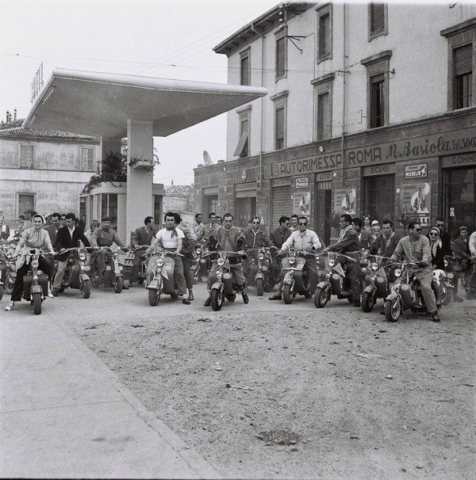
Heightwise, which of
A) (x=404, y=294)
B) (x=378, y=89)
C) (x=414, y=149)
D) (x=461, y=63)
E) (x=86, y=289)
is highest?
(x=378, y=89)

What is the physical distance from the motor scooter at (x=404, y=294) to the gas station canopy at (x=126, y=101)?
9.72m

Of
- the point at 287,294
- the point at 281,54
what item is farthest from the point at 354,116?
the point at 287,294

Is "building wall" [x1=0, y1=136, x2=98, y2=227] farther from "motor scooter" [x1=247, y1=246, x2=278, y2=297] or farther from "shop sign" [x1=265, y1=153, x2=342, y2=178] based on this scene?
"motor scooter" [x1=247, y1=246, x2=278, y2=297]

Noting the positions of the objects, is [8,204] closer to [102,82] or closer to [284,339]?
[102,82]

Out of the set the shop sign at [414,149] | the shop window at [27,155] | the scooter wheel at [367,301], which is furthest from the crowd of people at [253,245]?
the shop window at [27,155]

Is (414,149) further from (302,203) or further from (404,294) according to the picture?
(404,294)

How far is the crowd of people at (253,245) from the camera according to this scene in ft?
33.6

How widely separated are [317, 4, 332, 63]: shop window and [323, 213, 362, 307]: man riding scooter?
589 inches

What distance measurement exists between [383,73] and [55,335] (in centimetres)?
1696

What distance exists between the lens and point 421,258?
1016cm

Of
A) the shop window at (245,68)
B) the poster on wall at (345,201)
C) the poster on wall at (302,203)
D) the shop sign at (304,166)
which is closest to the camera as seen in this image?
the poster on wall at (345,201)

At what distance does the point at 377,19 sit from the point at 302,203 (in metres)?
8.29

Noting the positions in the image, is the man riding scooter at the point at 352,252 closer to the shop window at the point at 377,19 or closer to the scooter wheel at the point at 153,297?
the scooter wheel at the point at 153,297

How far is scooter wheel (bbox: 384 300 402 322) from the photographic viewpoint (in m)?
9.65
